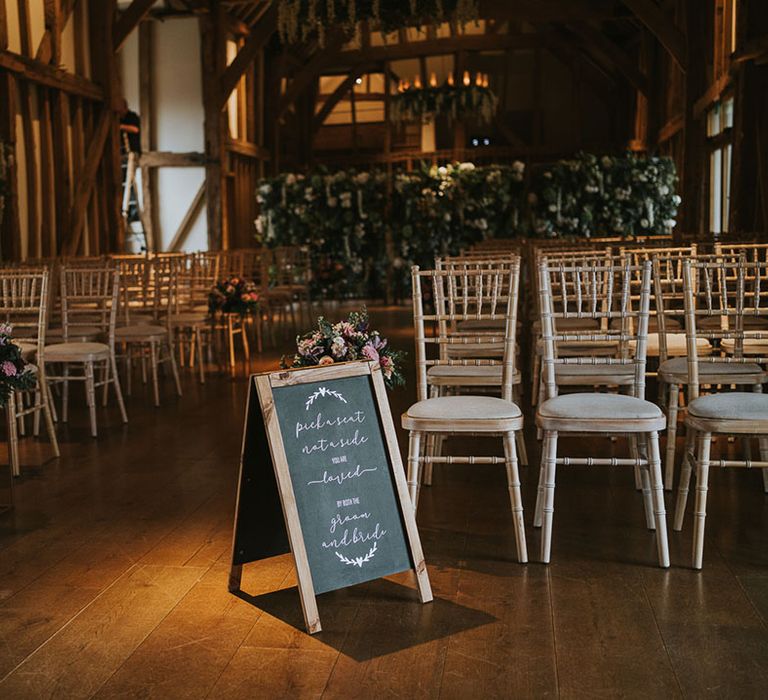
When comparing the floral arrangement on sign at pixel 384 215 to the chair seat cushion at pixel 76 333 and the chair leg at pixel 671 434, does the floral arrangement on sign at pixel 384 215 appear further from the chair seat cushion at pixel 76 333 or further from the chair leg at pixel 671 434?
the chair leg at pixel 671 434

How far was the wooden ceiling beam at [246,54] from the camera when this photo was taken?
49.2 ft

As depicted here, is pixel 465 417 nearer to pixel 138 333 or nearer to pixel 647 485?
pixel 647 485

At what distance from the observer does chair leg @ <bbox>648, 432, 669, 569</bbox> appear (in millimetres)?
3227

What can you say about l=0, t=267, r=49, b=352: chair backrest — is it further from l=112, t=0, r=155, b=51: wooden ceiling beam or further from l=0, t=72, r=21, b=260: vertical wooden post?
l=112, t=0, r=155, b=51: wooden ceiling beam

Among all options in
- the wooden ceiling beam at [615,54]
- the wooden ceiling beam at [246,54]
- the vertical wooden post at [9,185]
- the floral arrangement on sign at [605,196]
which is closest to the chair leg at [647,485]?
the vertical wooden post at [9,185]

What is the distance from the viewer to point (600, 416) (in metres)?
3.20

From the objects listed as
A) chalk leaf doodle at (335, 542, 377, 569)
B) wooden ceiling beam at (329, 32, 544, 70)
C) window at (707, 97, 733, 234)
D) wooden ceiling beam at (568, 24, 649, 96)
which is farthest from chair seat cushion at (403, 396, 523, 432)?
wooden ceiling beam at (329, 32, 544, 70)

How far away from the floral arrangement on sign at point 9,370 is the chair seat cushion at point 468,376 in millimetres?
1799

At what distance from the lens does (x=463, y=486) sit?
4430 mm

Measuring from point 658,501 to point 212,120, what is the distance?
44.0 feet

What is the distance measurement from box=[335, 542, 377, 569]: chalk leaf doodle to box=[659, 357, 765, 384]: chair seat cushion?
175cm

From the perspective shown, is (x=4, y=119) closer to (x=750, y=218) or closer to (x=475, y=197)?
(x=475, y=197)

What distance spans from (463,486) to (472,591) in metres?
1.32

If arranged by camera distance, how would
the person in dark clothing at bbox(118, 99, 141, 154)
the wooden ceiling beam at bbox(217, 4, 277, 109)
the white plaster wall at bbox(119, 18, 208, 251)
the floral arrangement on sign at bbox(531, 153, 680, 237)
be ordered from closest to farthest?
the floral arrangement on sign at bbox(531, 153, 680, 237), the wooden ceiling beam at bbox(217, 4, 277, 109), the person in dark clothing at bbox(118, 99, 141, 154), the white plaster wall at bbox(119, 18, 208, 251)
